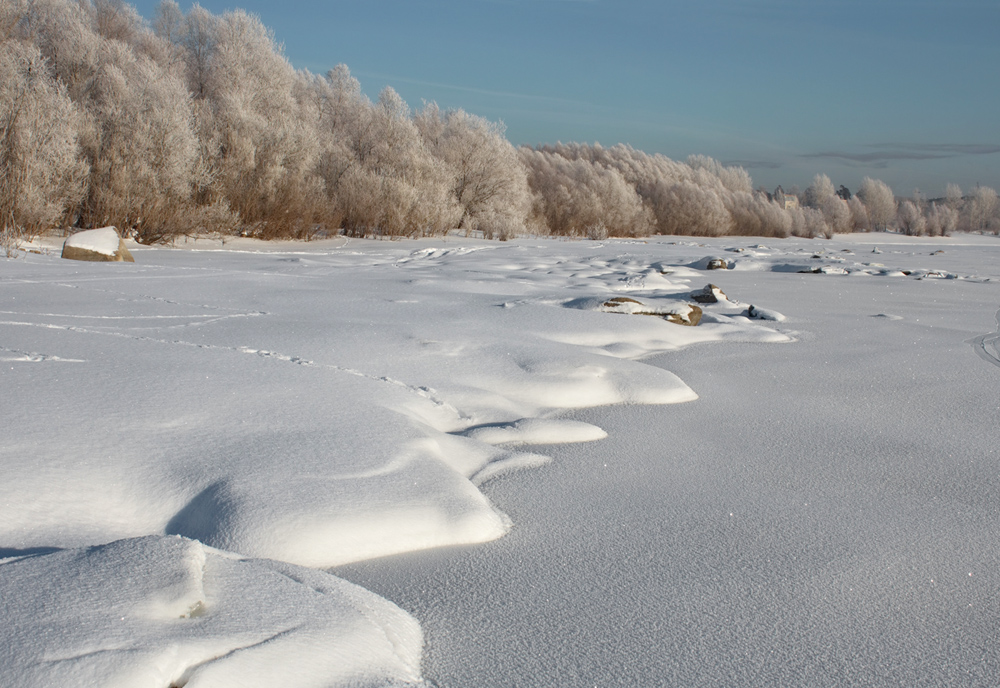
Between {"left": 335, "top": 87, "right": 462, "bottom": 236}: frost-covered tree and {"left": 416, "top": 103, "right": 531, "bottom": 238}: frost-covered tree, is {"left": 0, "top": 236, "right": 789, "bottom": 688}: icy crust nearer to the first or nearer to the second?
{"left": 335, "top": 87, "right": 462, "bottom": 236}: frost-covered tree

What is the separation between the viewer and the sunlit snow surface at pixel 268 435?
1.24 meters

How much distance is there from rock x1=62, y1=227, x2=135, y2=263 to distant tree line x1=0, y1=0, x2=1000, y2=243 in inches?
65.9

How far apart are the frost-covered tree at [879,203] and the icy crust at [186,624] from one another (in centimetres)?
4107

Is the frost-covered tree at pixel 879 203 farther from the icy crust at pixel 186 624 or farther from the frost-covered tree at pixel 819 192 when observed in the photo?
the icy crust at pixel 186 624

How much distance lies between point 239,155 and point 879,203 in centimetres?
3408

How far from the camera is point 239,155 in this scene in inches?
506

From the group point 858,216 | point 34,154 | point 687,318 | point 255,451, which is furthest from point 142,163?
point 858,216

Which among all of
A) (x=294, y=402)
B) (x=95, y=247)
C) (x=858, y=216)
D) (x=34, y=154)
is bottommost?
(x=294, y=402)

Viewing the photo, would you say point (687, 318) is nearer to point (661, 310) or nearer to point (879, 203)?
point (661, 310)

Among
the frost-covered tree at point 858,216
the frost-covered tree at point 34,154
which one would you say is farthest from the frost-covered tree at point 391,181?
the frost-covered tree at point 858,216

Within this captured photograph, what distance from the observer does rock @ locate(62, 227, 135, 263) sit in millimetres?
7484

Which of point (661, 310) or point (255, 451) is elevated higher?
point (661, 310)

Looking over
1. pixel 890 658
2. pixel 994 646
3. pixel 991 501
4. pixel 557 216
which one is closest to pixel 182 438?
pixel 890 658

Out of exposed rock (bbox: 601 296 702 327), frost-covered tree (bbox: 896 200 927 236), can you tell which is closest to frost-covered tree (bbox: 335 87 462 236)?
exposed rock (bbox: 601 296 702 327)
